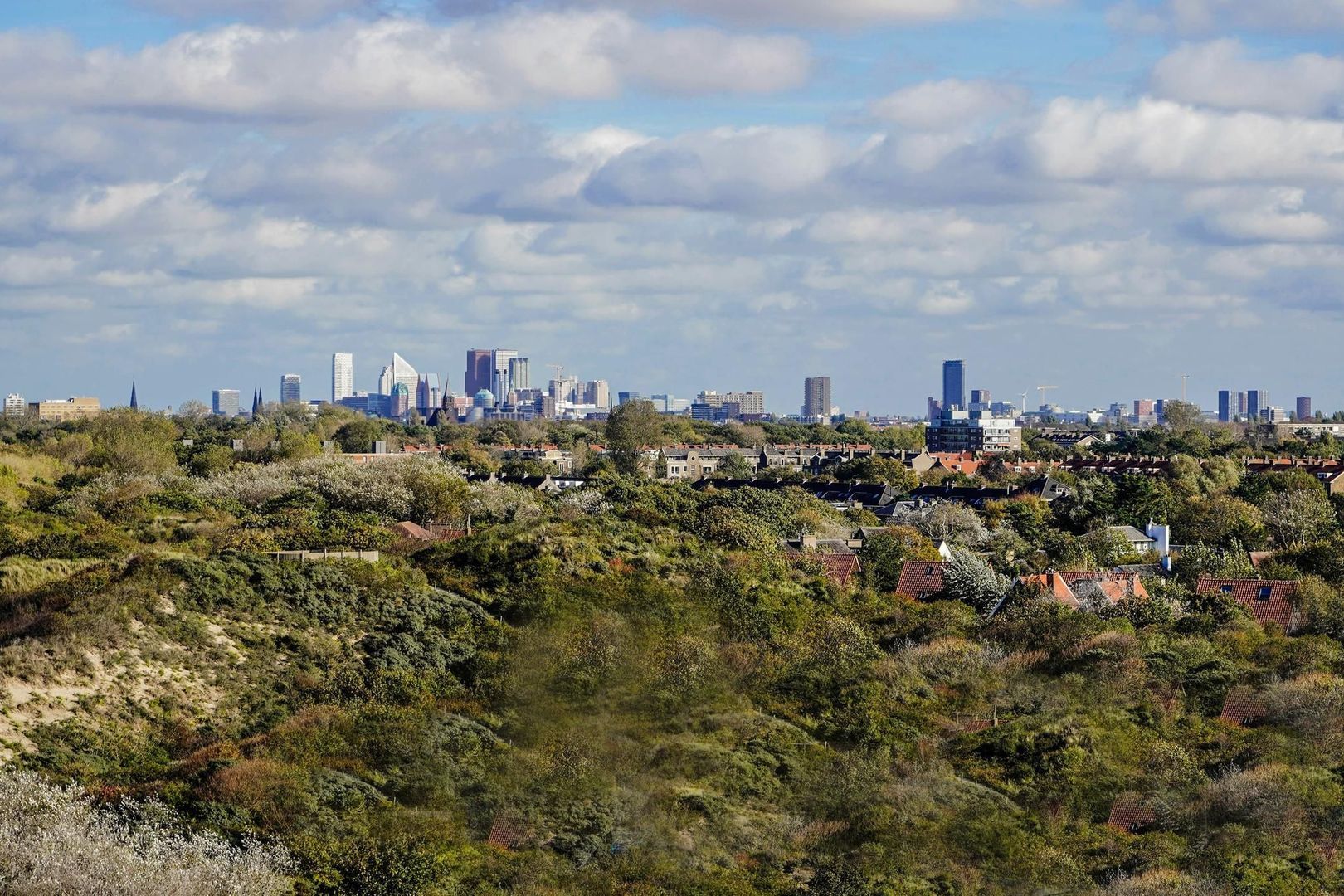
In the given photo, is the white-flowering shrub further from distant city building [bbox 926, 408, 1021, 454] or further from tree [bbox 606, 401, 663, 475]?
distant city building [bbox 926, 408, 1021, 454]

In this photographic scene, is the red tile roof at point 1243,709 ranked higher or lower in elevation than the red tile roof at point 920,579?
lower

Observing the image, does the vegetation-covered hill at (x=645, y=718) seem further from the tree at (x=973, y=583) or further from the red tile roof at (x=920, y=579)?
the red tile roof at (x=920, y=579)

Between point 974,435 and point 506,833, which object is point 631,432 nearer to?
point 974,435

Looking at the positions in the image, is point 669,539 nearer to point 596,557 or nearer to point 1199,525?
point 596,557

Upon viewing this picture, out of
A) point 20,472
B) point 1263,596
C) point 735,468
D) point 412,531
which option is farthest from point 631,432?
point 1263,596

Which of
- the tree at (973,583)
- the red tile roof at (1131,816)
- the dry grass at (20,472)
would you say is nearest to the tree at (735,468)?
the dry grass at (20,472)

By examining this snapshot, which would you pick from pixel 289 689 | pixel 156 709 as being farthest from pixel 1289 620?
pixel 156 709
